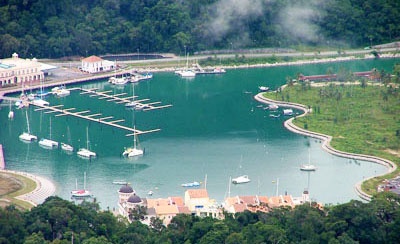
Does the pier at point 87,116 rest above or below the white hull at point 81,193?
above

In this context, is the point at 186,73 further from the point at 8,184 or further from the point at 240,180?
the point at 8,184

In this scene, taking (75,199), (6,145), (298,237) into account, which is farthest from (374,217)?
(6,145)

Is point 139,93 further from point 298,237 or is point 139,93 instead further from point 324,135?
point 298,237

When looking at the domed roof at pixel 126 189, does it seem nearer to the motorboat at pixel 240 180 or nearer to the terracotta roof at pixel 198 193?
the terracotta roof at pixel 198 193

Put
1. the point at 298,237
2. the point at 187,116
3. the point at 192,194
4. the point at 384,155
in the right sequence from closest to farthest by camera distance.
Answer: the point at 298,237
the point at 192,194
the point at 384,155
the point at 187,116

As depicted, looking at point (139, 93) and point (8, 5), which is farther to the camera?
point (8, 5)

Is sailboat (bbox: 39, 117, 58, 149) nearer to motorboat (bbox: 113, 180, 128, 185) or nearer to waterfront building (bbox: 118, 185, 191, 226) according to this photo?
motorboat (bbox: 113, 180, 128, 185)

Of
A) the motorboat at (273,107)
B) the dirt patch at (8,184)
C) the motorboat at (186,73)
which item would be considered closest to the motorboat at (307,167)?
the motorboat at (273,107)
